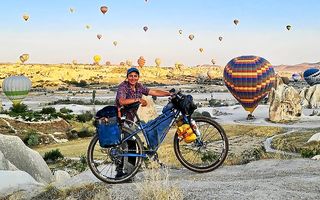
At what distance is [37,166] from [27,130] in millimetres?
21088

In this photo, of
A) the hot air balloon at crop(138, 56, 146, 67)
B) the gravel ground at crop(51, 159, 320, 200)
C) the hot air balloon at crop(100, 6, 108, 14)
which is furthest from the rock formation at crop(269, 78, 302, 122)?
the hot air balloon at crop(138, 56, 146, 67)

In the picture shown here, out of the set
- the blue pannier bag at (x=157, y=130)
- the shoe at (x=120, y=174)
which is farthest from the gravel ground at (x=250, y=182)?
the blue pannier bag at (x=157, y=130)

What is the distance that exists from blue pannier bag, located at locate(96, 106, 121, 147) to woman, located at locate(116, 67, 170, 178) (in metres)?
0.26

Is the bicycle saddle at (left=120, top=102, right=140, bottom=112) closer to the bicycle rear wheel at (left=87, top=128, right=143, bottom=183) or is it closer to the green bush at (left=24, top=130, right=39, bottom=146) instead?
the bicycle rear wheel at (left=87, top=128, right=143, bottom=183)

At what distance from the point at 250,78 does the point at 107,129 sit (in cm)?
3259

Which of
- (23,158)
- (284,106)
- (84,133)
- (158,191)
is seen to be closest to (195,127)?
(158,191)

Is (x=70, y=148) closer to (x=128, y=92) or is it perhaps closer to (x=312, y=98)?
(x=128, y=92)

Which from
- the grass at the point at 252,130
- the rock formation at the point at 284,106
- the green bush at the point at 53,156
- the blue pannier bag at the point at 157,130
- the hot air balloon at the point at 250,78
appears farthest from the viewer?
the hot air balloon at the point at 250,78

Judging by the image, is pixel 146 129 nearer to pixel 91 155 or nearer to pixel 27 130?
pixel 91 155

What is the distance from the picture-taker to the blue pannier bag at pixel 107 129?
7.39m

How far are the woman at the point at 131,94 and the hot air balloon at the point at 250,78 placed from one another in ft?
103

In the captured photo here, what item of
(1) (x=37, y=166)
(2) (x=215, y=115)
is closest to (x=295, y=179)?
(1) (x=37, y=166)

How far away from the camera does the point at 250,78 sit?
3869cm

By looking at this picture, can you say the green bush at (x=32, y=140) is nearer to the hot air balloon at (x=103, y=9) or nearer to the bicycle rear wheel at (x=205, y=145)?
the bicycle rear wheel at (x=205, y=145)
